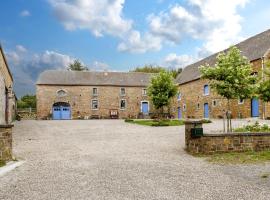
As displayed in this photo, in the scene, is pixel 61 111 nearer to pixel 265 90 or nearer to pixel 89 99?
pixel 89 99

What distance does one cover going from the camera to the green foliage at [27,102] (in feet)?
227

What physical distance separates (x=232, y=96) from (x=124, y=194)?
38.2ft

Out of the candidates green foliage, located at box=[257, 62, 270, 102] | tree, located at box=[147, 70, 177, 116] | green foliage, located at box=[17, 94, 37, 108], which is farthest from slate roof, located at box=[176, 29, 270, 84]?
green foliage, located at box=[17, 94, 37, 108]

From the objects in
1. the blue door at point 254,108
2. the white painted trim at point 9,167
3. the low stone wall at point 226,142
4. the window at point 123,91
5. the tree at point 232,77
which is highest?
the window at point 123,91

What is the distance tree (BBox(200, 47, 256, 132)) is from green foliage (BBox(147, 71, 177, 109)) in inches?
530

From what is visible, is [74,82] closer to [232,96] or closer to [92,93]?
[92,93]

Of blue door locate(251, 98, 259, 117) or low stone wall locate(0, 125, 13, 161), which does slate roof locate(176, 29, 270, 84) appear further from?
low stone wall locate(0, 125, 13, 161)

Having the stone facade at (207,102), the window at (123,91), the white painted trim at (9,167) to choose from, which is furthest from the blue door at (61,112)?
the white painted trim at (9,167)

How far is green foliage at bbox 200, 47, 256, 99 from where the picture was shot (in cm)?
1638

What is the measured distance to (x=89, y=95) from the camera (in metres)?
51.4

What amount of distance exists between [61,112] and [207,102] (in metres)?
22.6

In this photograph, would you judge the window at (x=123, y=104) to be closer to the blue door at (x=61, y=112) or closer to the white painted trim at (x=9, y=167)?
the blue door at (x=61, y=112)

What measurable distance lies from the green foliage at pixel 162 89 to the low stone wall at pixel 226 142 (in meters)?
18.6

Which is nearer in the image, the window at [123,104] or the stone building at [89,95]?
the stone building at [89,95]
